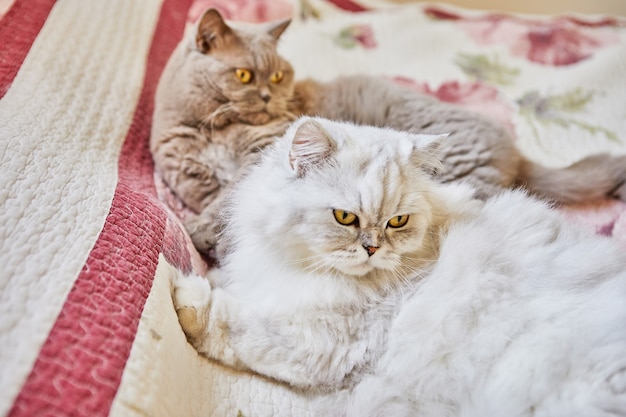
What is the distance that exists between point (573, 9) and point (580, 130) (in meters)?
1.24

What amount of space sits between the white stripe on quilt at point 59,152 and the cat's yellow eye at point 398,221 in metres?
0.57

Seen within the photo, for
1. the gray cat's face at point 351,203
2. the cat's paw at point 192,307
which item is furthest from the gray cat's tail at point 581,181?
the cat's paw at point 192,307

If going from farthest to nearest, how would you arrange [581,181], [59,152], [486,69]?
[486,69] < [581,181] < [59,152]

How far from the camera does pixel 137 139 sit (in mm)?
1479

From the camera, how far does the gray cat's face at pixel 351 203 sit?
95 centimetres

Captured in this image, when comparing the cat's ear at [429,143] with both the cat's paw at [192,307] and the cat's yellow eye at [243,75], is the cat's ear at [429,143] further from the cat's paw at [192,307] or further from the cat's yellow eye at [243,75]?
the cat's yellow eye at [243,75]

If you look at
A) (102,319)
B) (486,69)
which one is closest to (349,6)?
(486,69)

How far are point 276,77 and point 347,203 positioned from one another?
28.5 inches

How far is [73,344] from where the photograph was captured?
0.72 meters

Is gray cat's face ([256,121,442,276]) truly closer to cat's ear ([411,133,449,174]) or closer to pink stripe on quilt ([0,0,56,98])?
cat's ear ([411,133,449,174])

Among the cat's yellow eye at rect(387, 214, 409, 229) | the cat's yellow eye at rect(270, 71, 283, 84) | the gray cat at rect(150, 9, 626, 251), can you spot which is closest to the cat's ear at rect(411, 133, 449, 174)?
the cat's yellow eye at rect(387, 214, 409, 229)

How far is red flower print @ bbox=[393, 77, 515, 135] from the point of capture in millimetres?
1776

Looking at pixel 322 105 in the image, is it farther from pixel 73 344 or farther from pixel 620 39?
pixel 620 39

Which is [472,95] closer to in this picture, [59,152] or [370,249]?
[370,249]
